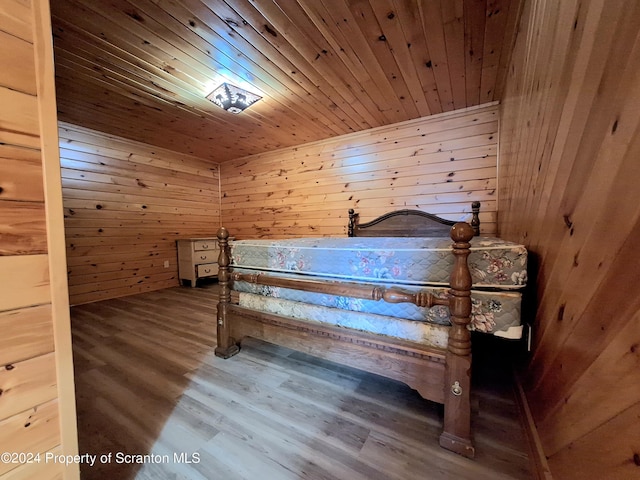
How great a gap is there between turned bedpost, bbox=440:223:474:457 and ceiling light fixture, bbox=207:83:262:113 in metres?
2.28

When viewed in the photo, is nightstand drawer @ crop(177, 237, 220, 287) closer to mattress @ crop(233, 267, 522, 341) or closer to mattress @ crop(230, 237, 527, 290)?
mattress @ crop(230, 237, 527, 290)

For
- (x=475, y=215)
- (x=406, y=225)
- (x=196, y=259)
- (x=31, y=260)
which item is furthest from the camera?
(x=196, y=259)

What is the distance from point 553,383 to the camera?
93 cm

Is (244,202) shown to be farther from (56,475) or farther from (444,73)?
(56,475)

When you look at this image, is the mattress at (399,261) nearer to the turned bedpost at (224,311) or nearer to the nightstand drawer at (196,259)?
the turned bedpost at (224,311)

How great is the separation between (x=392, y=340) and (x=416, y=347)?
116 millimetres

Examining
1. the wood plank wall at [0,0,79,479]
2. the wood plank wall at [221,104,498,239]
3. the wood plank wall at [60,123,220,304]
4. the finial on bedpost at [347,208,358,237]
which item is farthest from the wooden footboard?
the wood plank wall at [60,123,220,304]

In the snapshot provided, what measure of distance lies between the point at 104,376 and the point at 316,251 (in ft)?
5.37

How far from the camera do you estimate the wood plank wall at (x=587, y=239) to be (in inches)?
20.9

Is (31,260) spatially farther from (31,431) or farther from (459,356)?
(459,356)

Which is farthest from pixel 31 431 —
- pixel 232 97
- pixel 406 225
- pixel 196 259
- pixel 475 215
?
pixel 196 259

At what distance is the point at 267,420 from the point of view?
1226 mm

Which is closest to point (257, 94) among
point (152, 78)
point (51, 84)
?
point (152, 78)

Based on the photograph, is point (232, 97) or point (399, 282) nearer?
point (399, 282)
